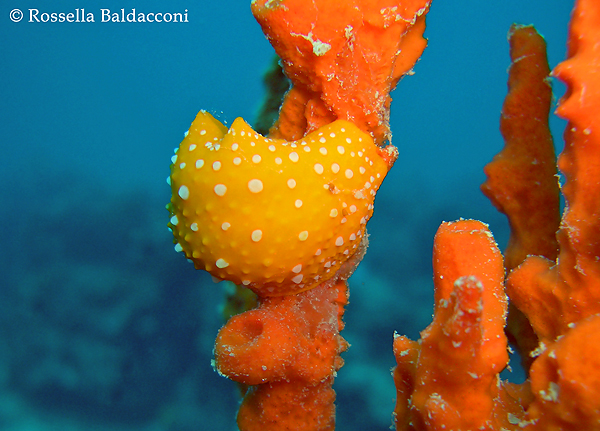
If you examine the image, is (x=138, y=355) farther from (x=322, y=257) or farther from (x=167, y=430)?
(x=322, y=257)

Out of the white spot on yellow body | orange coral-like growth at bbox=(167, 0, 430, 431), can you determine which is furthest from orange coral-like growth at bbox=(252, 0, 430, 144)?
the white spot on yellow body

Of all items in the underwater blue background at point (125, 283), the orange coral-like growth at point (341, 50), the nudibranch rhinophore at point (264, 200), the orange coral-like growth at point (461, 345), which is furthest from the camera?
the underwater blue background at point (125, 283)

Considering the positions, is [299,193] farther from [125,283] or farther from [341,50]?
[125,283]

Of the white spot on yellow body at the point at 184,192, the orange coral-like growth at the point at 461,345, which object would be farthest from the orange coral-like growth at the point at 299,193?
the orange coral-like growth at the point at 461,345

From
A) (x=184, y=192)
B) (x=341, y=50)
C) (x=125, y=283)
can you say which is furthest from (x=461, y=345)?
(x=125, y=283)

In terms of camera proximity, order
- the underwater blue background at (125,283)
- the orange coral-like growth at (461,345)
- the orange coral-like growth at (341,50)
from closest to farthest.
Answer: the orange coral-like growth at (461,345) → the orange coral-like growth at (341,50) → the underwater blue background at (125,283)

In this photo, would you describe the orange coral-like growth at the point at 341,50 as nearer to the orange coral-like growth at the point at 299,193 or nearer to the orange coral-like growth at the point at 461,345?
the orange coral-like growth at the point at 299,193

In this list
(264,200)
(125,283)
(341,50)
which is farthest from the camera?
(125,283)
